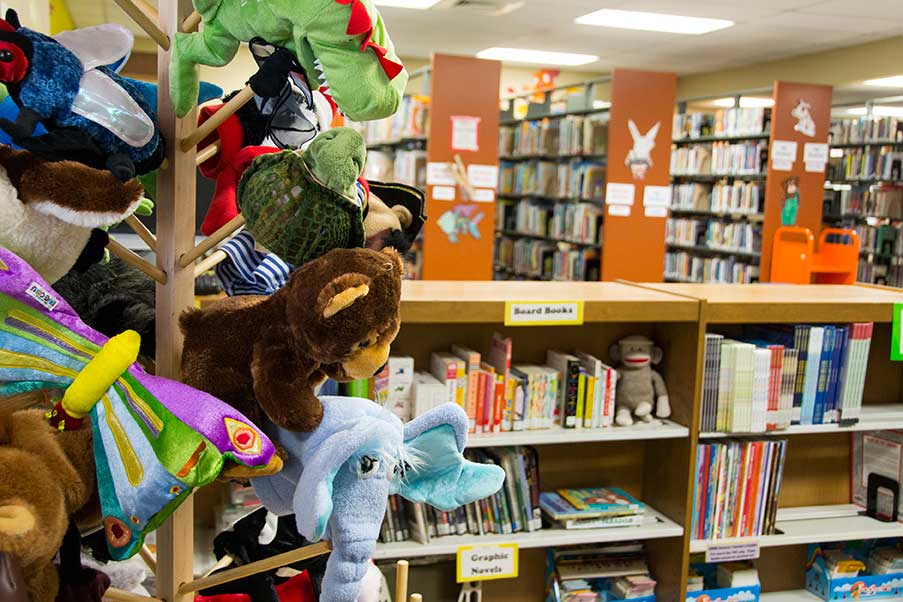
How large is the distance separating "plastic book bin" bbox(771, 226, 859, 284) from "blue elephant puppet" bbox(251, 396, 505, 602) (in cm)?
639

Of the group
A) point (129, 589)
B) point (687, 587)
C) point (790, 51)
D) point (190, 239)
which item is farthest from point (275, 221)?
point (790, 51)

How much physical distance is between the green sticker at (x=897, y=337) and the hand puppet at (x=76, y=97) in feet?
7.49

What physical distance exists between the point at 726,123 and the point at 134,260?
24.1 feet

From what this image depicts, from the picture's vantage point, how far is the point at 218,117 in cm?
78

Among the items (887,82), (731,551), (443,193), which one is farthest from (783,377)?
(887,82)

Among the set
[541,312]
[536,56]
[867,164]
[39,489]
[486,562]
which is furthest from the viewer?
[536,56]

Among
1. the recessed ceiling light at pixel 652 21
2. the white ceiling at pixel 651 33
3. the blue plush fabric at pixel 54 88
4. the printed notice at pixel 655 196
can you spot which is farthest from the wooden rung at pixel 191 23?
the recessed ceiling light at pixel 652 21

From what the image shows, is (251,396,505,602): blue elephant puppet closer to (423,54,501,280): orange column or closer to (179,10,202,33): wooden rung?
(179,10,202,33): wooden rung

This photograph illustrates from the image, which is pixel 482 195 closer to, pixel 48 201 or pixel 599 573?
pixel 599 573

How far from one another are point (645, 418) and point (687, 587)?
22.6 inches

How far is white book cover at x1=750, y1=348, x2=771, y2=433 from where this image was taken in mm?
2373

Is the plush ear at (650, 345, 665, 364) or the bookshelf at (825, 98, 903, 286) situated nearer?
the plush ear at (650, 345, 665, 364)

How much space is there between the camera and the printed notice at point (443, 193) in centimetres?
568

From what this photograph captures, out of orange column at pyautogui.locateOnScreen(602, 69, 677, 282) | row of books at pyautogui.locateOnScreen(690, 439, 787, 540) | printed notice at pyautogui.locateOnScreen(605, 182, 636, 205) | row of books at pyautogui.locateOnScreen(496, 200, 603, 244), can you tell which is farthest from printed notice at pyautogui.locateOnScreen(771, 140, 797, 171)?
row of books at pyautogui.locateOnScreen(690, 439, 787, 540)
